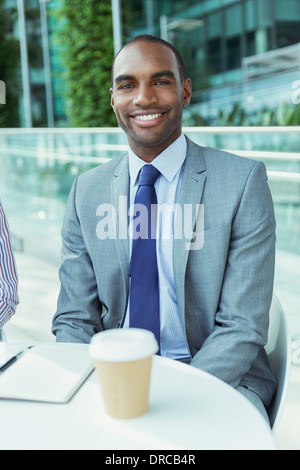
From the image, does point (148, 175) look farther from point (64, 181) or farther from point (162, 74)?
point (64, 181)

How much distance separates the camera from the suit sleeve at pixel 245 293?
128 centimetres

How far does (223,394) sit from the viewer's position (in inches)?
34.4

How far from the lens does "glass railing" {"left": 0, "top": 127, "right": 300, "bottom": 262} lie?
4.15 metres

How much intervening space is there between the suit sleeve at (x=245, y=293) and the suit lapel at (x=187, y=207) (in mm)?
104

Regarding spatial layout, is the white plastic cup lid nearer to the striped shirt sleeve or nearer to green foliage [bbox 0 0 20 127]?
the striped shirt sleeve

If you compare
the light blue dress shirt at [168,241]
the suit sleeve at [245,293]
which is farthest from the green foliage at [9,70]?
the suit sleeve at [245,293]

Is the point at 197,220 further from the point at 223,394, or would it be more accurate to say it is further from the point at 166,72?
the point at 223,394

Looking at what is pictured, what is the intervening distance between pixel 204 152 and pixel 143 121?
0.19 meters

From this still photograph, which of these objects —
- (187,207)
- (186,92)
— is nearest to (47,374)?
(187,207)

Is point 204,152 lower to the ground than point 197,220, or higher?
higher

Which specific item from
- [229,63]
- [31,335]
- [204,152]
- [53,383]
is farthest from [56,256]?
[229,63]

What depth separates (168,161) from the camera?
60.1 inches

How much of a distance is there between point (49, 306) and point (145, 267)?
2.37 metres

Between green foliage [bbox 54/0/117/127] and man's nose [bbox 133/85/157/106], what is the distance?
8.80 meters
